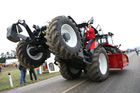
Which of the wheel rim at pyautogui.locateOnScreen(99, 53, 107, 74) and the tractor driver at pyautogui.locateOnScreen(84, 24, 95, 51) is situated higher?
the tractor driver at pyautogui.locateOnScreen(84, 24, 95, 51)

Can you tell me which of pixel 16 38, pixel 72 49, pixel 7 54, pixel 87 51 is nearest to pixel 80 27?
pixel 87 51

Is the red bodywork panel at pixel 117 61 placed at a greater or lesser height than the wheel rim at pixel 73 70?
greater

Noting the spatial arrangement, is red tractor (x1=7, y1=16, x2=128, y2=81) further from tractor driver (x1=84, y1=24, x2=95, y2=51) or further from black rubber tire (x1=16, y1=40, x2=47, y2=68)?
tractor driver (x1=84, y1=24, x2=95, y2=51)

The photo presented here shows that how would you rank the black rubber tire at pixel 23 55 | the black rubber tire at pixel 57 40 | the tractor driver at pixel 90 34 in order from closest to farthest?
the black rubber tire at pixel 57 40
the black rubber tire at pixel 23 55
the tractor driver at pixel 90 34

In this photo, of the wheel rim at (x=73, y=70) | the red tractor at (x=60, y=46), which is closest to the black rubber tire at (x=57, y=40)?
the red tractor at (x=60, y=46)

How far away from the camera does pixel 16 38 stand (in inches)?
177

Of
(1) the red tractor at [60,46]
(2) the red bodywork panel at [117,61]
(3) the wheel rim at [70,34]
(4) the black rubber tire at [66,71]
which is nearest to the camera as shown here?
(1) the red tractor at [60,46]

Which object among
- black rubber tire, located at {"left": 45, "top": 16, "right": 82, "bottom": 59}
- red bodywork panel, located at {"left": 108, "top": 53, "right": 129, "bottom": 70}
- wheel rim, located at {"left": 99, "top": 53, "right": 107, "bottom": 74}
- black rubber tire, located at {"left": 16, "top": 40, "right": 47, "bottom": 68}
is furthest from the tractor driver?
black rubber tire, located at {"left": 16, "top": 40, "right": 47, "bottom": 68}

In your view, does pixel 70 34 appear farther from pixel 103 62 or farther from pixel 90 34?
pixel 103 62

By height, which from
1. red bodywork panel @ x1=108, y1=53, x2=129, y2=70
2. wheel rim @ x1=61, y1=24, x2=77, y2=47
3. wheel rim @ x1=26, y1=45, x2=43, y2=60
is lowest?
red bodywork panel @ x1=108, y1=53, x2=129, y2=70

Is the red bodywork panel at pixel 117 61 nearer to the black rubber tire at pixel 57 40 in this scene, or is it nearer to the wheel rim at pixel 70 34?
the wheel rim at pixel 70 34

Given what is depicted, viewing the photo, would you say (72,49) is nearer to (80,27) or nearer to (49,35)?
(49,35)

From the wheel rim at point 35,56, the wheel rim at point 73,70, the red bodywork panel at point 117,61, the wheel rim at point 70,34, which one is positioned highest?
the wheel rim at point 70,34

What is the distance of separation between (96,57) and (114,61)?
1896 millimetres
